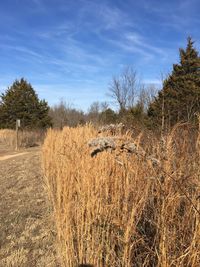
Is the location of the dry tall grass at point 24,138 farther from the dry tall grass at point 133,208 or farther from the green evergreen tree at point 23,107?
the dry tall grass at point 133,208

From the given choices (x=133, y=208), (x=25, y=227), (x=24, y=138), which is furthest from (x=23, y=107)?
(x=133, y=208)

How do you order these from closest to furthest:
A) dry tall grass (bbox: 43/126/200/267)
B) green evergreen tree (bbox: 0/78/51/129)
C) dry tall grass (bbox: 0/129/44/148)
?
dry tall grass (bbox: 43/126/200/267)
dry tall grass (bbox: 0/129/44/148)
green evergreen tree (bbox: 0/78/51/129)

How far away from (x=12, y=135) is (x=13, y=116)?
6.75 metres

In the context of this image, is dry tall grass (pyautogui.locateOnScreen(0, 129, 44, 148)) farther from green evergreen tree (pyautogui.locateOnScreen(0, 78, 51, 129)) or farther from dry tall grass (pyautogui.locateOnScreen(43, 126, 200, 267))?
dry tall grass (pyautogui.locateOnScreen(43, 126, 200, 267))

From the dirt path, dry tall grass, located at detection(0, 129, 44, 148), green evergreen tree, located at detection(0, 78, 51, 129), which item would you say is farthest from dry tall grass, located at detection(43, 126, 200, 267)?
green evergreen tree, located at detection(0, 78, 51, 129)

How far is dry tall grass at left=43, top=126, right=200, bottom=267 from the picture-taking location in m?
2.01

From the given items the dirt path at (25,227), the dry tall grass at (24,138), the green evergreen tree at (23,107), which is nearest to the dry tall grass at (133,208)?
the dirt path at (25,227)

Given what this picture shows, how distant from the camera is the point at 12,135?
22406 mm

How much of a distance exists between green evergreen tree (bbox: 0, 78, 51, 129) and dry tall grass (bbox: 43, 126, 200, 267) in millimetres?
25633

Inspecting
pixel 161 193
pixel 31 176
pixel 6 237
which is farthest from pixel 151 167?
pixel 31 176

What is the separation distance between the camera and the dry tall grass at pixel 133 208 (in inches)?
79.0

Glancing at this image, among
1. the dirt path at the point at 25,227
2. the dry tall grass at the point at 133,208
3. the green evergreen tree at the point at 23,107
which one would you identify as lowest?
the dirt path at the point at 25,227

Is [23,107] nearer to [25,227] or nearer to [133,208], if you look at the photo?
A: [25,227]

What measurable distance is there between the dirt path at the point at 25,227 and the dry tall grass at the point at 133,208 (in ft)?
2.92
